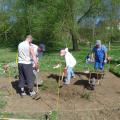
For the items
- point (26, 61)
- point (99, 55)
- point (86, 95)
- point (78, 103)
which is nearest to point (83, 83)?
point (99, 55)

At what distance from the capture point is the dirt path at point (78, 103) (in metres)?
10.4

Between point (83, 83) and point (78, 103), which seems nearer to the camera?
point (78, 103)

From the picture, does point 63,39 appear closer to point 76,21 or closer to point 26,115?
point 76,21

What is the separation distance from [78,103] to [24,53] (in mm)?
2210

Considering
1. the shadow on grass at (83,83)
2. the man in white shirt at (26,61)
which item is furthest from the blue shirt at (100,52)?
the man in white shirt at (26,61)

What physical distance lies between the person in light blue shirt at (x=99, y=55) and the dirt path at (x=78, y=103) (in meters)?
1.04

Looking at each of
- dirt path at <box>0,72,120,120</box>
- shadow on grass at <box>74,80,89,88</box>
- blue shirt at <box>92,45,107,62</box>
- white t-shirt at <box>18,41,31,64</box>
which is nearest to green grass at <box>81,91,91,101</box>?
dirt path at <box>0,72,120,120</box>

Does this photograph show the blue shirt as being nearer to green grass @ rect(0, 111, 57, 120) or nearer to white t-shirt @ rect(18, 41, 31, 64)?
white t-shirt @ rect(18, 41, 31, 64)

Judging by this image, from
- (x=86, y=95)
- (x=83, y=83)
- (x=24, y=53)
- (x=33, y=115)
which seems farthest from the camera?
(x=83, y=83)

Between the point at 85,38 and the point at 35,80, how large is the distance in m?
26.2

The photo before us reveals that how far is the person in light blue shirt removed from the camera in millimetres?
15562

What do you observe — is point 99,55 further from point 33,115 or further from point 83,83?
point 33,115

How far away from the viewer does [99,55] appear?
15656 millimetres

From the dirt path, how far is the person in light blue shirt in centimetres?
104
